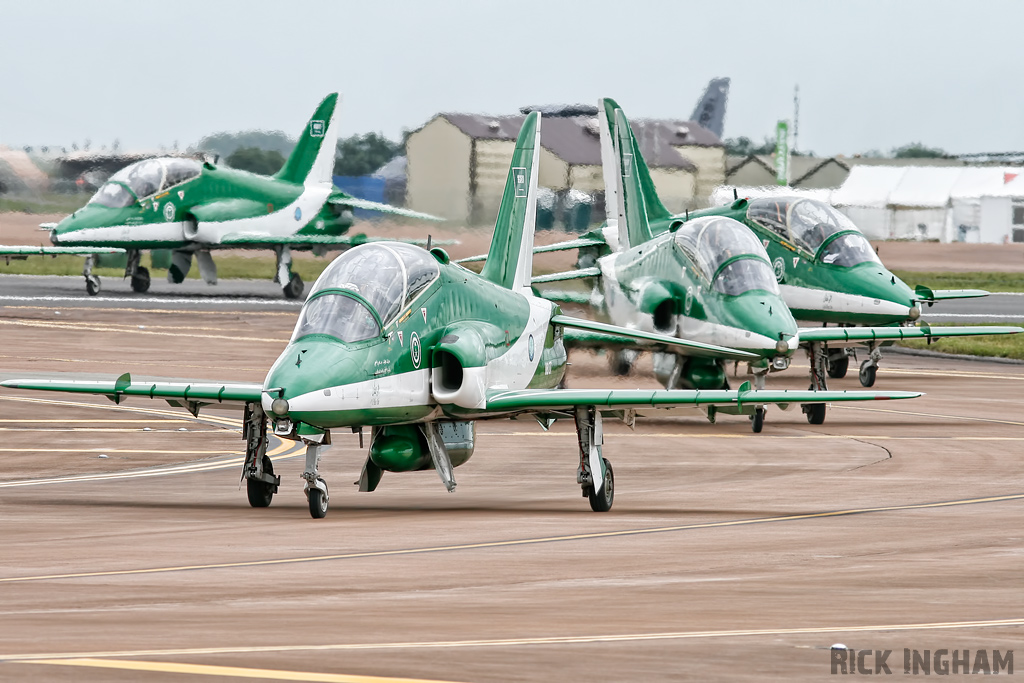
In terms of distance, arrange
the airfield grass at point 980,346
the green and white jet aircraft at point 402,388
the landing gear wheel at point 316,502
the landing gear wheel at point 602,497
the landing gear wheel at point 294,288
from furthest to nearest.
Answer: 1. the landing gear wheel at point 294,288
2. the airfield grass at point 980,346
3. the landing gear wheel at point 602,497
4. the landing gear wheel at point 316,502
5. the green and white jet aircraft at point 402,388

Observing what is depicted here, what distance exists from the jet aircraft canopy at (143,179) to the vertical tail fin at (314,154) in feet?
12.2

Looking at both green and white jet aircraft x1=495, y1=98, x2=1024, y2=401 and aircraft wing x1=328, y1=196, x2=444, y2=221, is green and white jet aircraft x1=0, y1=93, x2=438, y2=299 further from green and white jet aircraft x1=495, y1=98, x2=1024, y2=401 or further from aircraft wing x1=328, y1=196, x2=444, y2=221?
green and white jet aircraft x1=495, y1=98, x2=1024, y2=401

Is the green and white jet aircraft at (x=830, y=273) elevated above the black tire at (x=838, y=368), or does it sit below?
above

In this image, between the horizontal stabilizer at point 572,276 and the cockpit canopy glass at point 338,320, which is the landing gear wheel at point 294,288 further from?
the cockpit canopy glass at point 338,320

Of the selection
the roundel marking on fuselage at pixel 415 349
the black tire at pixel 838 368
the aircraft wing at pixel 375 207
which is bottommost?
the black tire at pixel 838 368

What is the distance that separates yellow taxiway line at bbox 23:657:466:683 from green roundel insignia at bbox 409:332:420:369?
7586 mm

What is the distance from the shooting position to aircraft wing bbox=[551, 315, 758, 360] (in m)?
19.4

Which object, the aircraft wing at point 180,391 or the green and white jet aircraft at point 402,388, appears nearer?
the green and white jet aircraft at point 402,388

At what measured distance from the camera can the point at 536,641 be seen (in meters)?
8.45

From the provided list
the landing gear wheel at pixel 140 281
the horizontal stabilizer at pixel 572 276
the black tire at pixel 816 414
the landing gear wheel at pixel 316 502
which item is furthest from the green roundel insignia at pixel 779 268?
the landing gear wheel at pixel 140 281

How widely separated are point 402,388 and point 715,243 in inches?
457

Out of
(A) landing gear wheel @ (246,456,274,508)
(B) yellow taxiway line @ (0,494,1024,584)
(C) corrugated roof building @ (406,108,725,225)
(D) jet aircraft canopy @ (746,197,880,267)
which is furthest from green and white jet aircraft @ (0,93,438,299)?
(B) yellow taxiway line @ (0,494,1024,584)

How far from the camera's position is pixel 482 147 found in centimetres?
4325

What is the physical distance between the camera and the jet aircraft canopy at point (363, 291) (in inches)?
569
